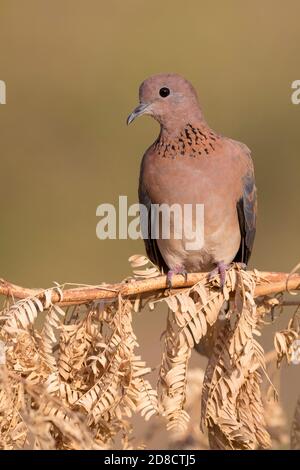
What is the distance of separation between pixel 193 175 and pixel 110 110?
15.6 feet

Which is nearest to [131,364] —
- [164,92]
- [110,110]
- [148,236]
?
[148,236]

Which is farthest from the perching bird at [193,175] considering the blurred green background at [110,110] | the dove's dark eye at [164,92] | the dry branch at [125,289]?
the blurred green background at [110,110]

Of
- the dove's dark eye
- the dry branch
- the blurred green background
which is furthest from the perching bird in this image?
the blurred green background

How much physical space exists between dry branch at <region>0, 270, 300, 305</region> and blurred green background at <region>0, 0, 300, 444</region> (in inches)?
190

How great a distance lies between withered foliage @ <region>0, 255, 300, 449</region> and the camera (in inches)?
138

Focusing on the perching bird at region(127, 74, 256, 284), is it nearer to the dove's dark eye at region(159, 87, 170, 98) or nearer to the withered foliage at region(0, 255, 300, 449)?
the dove's dark eye at region(159, 87, 170, 98)

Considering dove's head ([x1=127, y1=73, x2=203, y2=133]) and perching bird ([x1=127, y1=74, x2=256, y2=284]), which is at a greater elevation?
dove's head ([x1=127, y1=73, x2=203, y2=133])

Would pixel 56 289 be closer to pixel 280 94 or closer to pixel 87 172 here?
pixel 87 172

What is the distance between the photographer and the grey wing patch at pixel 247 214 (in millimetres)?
5453

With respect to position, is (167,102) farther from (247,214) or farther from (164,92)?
(247,214)

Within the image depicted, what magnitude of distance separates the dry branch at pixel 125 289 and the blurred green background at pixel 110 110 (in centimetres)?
483

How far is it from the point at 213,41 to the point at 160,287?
692cm

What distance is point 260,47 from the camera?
Result: 10414 millimetres

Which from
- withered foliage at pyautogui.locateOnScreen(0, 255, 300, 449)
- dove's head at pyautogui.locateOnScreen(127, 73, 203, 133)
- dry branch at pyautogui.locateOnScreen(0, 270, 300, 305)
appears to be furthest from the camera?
dove's head at pyautogui.locateOnScreen(127, 73, 203, 133)
